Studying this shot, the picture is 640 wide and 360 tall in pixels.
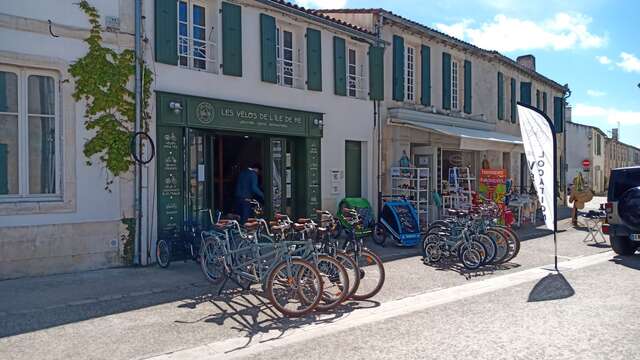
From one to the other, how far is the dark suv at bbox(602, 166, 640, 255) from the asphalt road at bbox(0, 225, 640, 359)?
8.02 feet

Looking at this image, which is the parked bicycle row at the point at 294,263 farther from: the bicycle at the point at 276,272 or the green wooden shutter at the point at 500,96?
the green wooden shutter at the point at 500,96

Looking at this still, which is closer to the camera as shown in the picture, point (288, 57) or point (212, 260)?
point (212, 260)

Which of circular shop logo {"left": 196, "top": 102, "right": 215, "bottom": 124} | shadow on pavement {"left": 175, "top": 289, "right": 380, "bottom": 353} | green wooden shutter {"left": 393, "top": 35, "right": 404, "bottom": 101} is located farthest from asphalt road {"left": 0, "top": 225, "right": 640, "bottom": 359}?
green wooden shutter {"left": 393, "top": 35, "right": 404, "bottom": 101}

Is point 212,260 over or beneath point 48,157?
beneath

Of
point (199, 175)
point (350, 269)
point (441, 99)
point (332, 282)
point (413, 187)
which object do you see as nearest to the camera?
point (332, 282)

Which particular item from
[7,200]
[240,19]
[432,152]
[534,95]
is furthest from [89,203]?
[534,95]

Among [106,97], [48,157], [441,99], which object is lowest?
[48,157]

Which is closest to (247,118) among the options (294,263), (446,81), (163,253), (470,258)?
(163,253)

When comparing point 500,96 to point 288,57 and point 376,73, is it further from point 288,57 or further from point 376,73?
point 288,57

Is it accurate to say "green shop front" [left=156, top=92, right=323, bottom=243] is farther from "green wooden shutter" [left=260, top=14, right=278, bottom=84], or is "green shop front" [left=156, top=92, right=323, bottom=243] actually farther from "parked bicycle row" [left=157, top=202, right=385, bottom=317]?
"parked bicycle row" [left=157, top=202, right=385, bottom=317]

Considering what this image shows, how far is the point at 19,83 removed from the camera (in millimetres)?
8211

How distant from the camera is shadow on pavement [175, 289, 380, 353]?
5.68m

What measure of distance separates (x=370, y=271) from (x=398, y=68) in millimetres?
8827

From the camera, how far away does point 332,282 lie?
6.67 metres
